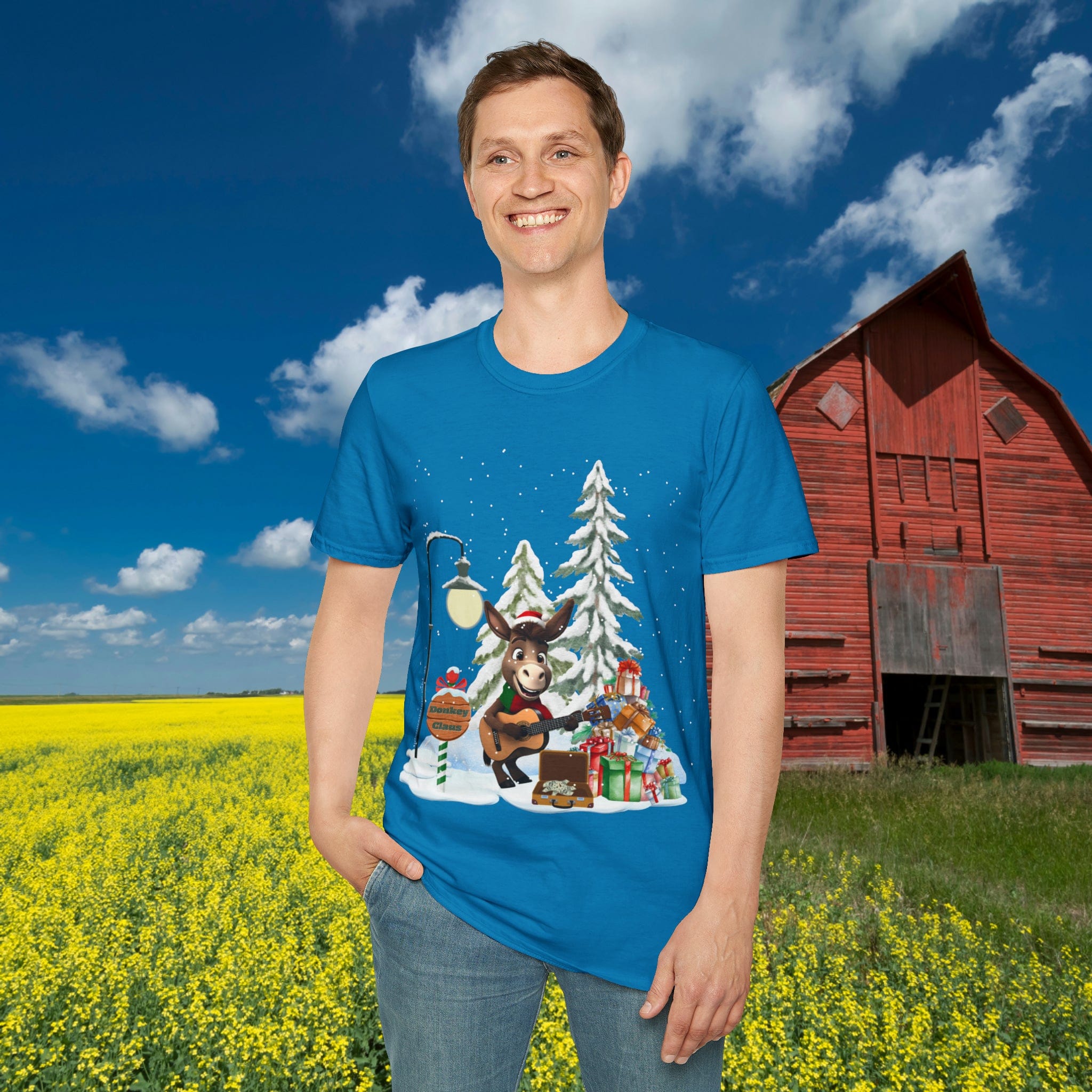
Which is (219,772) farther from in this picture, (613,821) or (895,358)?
(895,358)

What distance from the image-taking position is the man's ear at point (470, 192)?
1.82m

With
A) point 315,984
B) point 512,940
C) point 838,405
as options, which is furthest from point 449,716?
point 838,405

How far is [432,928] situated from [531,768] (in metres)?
0.35

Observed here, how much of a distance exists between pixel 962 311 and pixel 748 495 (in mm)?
16542

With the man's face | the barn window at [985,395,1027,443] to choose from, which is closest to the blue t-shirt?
the man's face

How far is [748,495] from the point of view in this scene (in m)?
1.52

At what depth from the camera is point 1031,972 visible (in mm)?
5020

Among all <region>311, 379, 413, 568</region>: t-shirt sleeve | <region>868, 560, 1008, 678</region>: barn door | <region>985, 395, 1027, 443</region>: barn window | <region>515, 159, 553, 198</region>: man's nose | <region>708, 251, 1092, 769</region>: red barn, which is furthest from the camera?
<region>985, 395, 1027, 443</region>: barn window

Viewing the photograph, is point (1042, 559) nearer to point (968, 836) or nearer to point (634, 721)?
point (968, 836)

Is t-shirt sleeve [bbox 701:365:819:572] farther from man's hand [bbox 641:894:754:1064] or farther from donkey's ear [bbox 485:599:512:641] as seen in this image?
man's hand [bbox 641:894:754:1064]

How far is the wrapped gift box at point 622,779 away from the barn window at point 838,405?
46.4 feet

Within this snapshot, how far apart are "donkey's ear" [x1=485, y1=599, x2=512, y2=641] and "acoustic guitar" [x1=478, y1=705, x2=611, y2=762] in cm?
15

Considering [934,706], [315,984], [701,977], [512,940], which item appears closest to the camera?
[701,977]

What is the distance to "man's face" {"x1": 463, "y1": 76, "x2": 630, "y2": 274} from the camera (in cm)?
165
